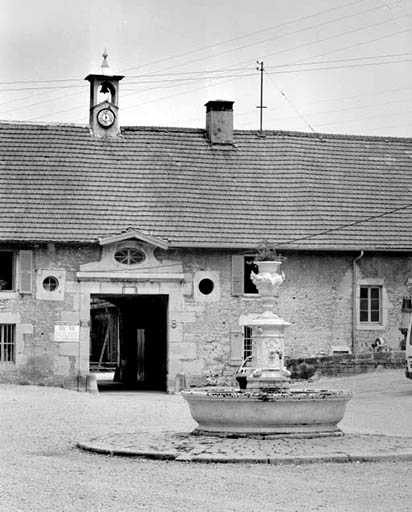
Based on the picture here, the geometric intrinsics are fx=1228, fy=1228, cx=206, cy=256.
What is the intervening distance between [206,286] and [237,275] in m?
0.96

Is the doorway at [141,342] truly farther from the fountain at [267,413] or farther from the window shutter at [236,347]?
the fountain at [267,413]

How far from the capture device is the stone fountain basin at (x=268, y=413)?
17.7 meters

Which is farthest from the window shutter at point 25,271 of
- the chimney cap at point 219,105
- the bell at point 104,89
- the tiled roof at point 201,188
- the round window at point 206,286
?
the chimney cap at point 219,105

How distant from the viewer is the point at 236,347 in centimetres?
3538

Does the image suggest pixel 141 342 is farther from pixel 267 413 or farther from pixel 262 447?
pixel 262 447

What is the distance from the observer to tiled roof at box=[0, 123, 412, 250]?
35.3 metres

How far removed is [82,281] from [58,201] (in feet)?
8.60

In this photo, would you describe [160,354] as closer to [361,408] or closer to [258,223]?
[258,223]

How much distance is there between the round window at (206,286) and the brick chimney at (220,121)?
5.70m

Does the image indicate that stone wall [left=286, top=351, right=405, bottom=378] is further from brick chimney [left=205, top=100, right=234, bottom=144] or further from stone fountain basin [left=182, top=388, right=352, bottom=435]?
stone fountain basin [left=182, top=388, right=352, bottom=435]

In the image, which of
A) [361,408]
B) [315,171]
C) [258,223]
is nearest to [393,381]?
[361,408]

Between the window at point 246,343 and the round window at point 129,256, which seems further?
the window at point 246,343

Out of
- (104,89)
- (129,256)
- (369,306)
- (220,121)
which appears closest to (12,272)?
(129,256)

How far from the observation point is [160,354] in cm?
3819
